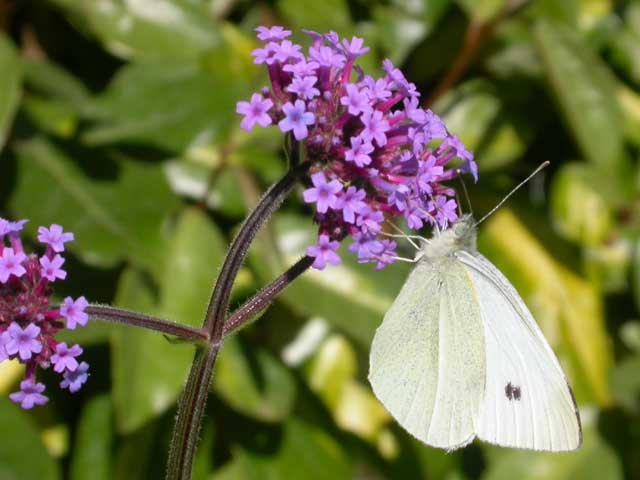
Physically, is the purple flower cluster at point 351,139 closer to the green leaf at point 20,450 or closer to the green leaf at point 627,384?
the green leaf at point 20,450

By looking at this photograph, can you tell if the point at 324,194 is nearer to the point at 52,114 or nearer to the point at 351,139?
the point at 351,139

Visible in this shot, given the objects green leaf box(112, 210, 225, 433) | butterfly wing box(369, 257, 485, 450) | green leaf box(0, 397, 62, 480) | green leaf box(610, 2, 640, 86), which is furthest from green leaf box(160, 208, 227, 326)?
green leaf box(610, 2, 640, 86)

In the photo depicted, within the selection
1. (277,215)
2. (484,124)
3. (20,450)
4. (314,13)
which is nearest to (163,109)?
(277,215)

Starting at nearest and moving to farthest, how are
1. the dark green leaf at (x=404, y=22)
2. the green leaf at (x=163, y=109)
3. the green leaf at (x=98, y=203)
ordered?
the green leaf at (x=98, y=203), the green leaf at (x=163, y=109), the dark green leaf at (x=404, y=22)

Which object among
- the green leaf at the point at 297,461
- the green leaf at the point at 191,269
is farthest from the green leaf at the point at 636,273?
the green leaf at the point at 191,269

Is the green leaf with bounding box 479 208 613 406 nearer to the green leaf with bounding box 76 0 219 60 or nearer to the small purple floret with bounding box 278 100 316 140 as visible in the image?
the green leaf with bounding box 76 0 219 60
